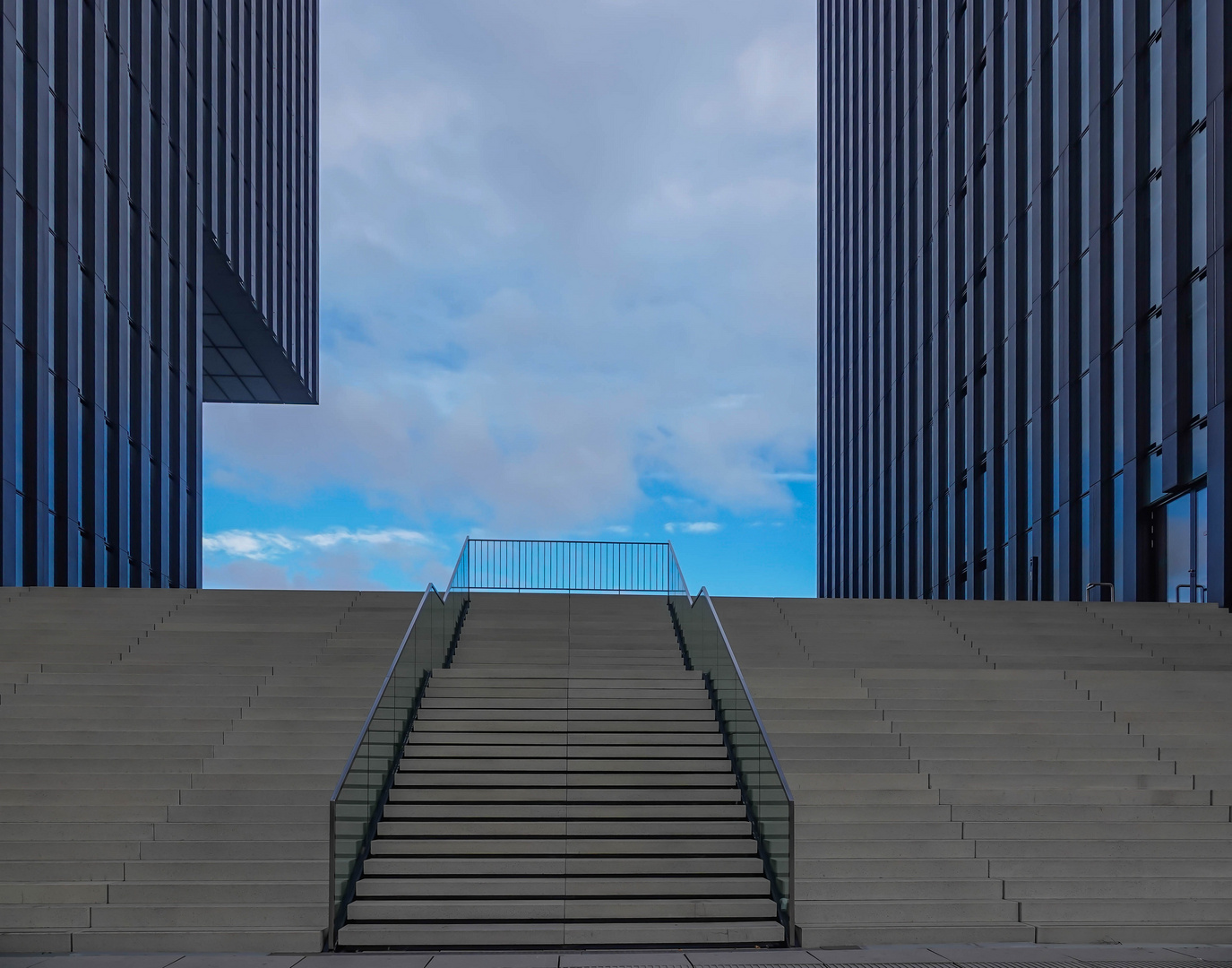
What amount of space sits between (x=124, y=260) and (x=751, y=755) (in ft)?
67.8

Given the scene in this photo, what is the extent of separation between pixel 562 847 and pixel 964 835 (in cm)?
325

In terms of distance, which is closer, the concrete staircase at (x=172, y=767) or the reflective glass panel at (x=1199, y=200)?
the concrete staircase at (x=172, y=767)

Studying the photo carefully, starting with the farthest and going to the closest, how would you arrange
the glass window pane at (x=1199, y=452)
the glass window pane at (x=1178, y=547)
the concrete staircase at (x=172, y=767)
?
1. the glass window pane at (x=1178, y=547)
2. the glass window pane at (x=1199, y=452)
3. the concrete staircase at (x=172, y=767)

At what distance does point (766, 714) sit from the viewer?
12383mm

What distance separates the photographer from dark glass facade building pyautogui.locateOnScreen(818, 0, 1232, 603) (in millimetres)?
19422

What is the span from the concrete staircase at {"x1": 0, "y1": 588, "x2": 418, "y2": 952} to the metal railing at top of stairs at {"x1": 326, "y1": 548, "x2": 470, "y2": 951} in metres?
0.28

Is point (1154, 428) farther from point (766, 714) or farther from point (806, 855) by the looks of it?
point (806, 855)

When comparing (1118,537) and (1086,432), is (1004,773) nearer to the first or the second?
(1118,537)

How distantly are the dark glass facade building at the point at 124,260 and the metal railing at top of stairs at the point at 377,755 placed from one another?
979 cm

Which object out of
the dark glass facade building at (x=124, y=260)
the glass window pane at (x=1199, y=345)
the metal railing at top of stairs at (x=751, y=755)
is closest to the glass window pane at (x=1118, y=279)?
the glass window pane at (x=1199, y=345)

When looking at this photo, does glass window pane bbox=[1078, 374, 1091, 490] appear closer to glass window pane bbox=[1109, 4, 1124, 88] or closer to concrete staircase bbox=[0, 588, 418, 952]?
glass window pane bbox=[1109, 4, 1124, 88]

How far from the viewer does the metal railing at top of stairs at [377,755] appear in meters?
8.67

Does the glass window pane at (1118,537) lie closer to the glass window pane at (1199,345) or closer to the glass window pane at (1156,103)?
the glass window pane at (1199,345)

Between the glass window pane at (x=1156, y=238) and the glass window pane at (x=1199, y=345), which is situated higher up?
the glass window pane at (x=1156, y=238)
